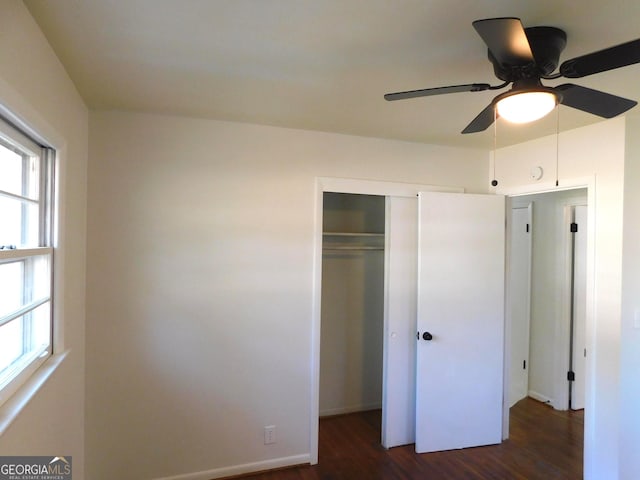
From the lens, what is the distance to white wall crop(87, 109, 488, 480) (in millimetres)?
2430

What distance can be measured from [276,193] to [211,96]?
83 centimetres

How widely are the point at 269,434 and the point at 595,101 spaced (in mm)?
2778

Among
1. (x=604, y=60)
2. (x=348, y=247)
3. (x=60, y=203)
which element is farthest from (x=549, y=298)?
(x=60, y=203)

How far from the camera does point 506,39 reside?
1.17 metres

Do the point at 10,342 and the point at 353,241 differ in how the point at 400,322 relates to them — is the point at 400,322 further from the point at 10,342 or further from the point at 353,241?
the point at 10,342

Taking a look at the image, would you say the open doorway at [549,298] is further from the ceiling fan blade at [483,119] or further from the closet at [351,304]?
the ceiling fan blade at [483,119]

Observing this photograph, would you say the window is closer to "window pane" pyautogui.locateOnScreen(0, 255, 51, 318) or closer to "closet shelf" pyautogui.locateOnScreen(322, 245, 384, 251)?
"window pane" pyautogui.locateOnScreen(0, 255, 51, 318)

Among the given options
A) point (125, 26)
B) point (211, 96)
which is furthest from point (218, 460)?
point (125, 26)

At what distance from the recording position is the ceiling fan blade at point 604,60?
1137 mm

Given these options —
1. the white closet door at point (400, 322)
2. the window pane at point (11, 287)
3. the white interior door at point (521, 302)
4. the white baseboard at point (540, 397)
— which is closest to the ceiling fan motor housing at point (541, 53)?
the white closet door at point (400, 322)

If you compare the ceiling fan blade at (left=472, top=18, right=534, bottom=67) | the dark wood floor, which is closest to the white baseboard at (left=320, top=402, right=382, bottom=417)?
the dark wood floor

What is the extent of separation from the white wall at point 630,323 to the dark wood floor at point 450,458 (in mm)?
517

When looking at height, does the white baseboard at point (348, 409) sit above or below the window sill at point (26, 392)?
below

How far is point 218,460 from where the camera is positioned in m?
2.64
